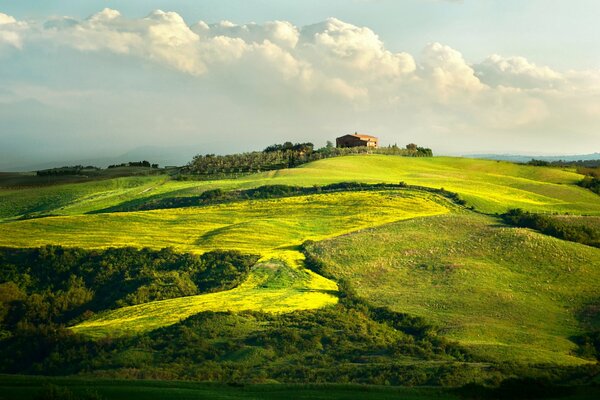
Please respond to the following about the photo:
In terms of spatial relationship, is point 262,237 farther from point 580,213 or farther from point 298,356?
point 580,213

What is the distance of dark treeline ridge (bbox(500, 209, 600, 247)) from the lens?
55.6 m

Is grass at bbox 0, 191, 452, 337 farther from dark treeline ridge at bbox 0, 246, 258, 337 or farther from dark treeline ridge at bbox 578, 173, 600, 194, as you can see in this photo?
dark treeline ridge at bbox 578, 173, 600, 194

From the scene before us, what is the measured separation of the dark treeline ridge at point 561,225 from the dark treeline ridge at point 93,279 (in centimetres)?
2724

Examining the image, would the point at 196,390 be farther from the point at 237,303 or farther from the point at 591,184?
the point at 591,184

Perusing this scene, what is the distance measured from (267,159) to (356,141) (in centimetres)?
4523

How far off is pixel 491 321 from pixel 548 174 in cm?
7861

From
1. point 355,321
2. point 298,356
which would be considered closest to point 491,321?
point 355,321

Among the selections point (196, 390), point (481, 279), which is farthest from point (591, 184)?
point (196, 390)

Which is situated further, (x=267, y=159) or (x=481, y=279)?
(x=267, y=159)

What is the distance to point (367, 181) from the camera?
87.4 metres

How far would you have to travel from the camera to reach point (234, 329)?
37.0m

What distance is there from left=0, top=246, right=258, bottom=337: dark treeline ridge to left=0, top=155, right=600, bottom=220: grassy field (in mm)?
28812

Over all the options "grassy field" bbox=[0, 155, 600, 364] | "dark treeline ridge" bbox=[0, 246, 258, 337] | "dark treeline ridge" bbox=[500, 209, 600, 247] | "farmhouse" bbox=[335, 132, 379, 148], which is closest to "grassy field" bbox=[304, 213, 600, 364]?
"grassy field" bbox=[0, 155, 600, 364]

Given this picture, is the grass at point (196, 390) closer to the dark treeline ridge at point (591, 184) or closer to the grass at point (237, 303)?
the grass at point (237, 303)
